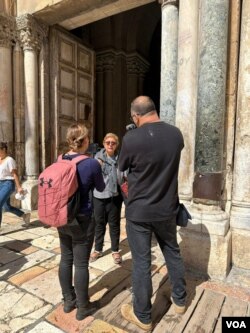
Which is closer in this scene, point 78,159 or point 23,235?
point 78,159

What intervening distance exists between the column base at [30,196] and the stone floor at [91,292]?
1.94 metres

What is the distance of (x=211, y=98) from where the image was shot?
9.98ft

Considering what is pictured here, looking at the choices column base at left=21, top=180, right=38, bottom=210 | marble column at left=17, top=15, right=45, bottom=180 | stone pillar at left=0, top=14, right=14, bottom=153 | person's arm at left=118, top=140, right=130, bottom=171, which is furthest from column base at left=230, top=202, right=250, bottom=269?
stone pillar at left=0, top=14, right=14, bottom=153

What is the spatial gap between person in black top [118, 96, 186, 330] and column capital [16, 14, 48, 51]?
4.83 m

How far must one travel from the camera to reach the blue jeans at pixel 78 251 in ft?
6.93

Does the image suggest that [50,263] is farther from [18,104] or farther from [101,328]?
[18,104]

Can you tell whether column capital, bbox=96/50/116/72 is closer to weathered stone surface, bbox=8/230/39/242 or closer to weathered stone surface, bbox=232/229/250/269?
weathered stone surface, bbox=8/230/39/242

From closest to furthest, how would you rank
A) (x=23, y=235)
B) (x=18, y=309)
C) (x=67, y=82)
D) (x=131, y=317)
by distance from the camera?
(x=131, y=317), (x=18, y=309), (x=23, y=235), (x=67, y=82)

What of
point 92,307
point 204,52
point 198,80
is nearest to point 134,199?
point 92,307

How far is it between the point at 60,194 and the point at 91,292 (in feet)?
4.14

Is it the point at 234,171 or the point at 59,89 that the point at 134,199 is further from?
the point at 59,89

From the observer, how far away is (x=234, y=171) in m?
3.22

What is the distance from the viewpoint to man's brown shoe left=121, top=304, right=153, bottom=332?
210cm

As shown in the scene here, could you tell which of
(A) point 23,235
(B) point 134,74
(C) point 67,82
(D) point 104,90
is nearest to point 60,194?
(A) point 23,235
